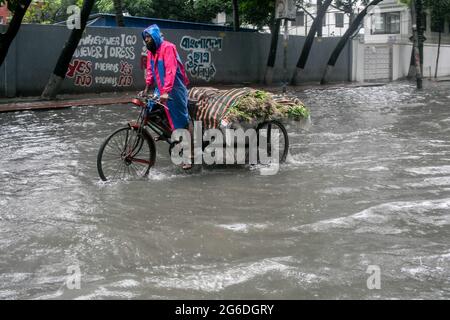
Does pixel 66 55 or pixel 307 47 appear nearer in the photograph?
pixel 66 55

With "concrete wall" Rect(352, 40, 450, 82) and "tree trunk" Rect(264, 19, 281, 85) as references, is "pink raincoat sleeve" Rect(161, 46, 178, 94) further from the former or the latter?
"concrete wall" Rect(352, 40, 450, 82)

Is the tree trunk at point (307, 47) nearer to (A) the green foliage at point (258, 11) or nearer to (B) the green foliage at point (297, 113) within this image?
(A) the green foliage at point (258, 11)

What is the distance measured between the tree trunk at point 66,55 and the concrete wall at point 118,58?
1588mm

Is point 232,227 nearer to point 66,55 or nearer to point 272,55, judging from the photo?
point 66,55

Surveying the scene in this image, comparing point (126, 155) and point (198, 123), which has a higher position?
point (198, 123)

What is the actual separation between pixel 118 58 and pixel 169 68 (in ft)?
44.2

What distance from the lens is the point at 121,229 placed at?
16.5 ft

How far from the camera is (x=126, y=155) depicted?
6.75 meters

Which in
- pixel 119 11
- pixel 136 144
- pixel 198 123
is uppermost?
pixel 119 11

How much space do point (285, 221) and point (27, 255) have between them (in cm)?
216

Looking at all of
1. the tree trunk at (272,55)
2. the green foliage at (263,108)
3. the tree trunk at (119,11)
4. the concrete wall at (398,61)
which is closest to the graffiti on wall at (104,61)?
the tree trunk at (119,11)

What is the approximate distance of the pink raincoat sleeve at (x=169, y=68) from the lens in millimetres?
6734

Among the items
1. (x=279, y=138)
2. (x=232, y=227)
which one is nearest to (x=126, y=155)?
(x=232, y=227)
